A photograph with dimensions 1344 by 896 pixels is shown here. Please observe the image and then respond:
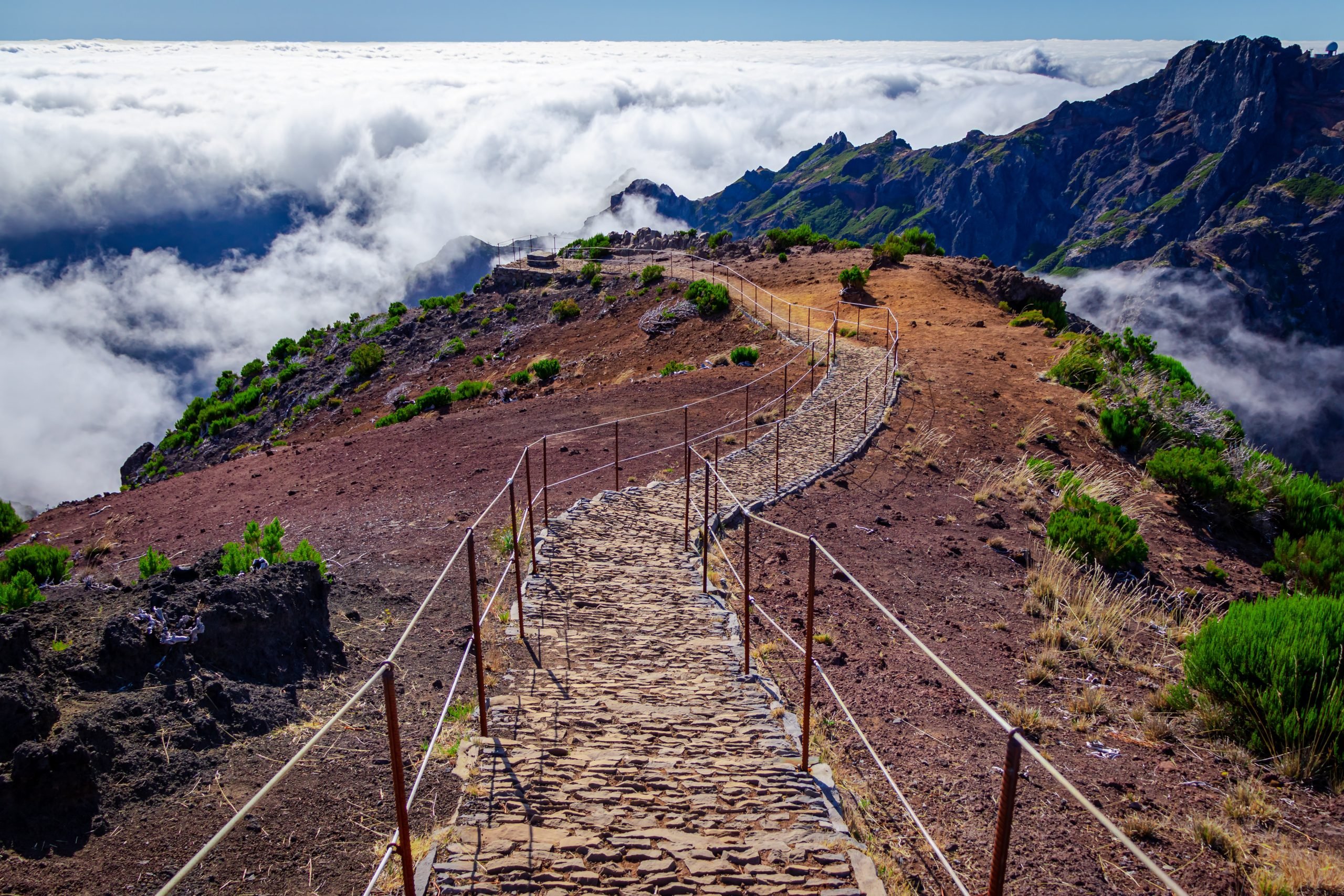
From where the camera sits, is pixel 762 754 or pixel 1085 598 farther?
pixel 1085 598

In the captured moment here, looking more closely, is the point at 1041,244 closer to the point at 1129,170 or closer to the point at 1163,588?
the point at 1129,170

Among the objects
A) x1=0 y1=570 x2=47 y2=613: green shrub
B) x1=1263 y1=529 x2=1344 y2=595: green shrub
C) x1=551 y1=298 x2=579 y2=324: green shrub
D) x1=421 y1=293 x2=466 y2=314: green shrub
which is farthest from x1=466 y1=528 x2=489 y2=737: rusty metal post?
x1=421 y1=293 x2=466 y2=314: green shrub

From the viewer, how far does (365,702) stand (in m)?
6.51

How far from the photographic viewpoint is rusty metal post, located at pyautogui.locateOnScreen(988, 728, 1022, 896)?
120 inches

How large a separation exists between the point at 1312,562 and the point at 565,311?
2783cm

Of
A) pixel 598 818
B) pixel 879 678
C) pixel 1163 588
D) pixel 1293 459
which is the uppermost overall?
pixel 598 818

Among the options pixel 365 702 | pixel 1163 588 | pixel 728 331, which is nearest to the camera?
pixel 365 702

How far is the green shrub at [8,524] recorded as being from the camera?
54.1 ft

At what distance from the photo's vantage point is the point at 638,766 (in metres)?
5.46

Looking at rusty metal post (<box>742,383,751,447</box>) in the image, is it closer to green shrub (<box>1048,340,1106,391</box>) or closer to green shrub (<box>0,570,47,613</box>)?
green shrub (<box>1048,340,1106,391</box>)

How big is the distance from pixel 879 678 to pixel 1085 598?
12.4 ft

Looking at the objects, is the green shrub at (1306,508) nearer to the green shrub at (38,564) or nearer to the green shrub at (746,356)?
the green shrub at (746,356)

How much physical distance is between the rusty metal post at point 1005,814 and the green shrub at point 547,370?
80.3ft

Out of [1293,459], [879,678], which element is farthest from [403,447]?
[1293,459]
